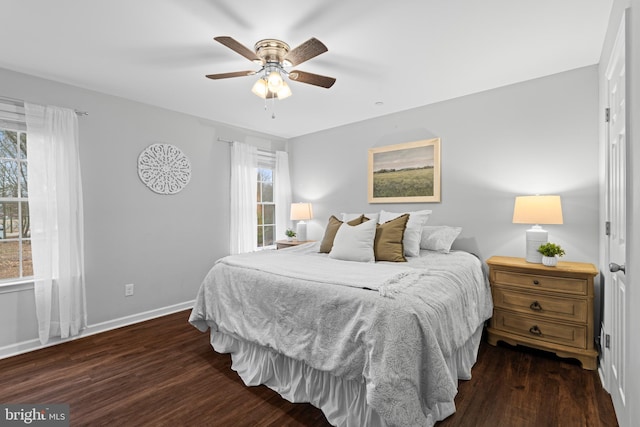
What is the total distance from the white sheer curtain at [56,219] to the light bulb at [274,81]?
217 centimetres

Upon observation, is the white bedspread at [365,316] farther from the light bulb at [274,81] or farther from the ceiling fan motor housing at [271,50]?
the ceiling fan motor housing at [271,50]

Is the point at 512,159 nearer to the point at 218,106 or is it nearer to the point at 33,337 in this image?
the point at 218,106

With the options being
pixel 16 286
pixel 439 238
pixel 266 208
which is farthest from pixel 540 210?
pixel 16 286

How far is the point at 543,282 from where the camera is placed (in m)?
2.50

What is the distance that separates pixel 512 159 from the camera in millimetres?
3029

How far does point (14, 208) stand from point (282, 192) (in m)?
3.14

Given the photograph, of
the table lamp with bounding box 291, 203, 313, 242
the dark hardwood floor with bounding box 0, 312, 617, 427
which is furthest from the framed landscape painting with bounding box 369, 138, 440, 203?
the dark hardwood floor with bounding box 0, 312, 617, 427

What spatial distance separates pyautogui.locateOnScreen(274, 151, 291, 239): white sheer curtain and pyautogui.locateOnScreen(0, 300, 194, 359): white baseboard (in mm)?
1780

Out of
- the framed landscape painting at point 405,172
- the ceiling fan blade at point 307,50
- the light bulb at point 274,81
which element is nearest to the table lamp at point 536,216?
the framed landscape painting at point 405,172

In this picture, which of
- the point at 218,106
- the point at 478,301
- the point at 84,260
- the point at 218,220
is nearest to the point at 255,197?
the point at 218,220

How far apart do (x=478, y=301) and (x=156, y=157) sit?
3.66 meters

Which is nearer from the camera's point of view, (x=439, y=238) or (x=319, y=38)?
(x=319, y=38)

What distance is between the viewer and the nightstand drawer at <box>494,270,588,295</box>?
2365 millimetres

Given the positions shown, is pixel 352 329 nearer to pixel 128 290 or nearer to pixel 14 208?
pixel 128 290
